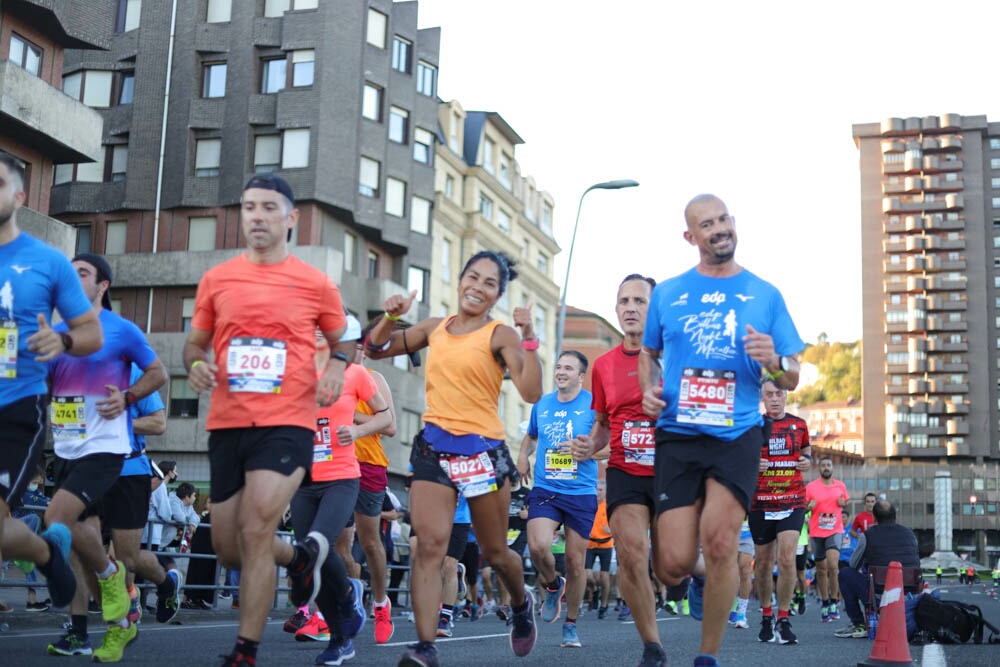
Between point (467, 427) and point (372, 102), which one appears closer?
point (467, 427)

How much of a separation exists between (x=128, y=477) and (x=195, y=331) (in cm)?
239

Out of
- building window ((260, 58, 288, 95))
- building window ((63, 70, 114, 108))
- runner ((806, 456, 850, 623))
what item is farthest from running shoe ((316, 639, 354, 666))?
building window ((63, 70, 114, 108))

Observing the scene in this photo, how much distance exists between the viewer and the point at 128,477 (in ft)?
28.4

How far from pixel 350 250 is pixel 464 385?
40.7 metres

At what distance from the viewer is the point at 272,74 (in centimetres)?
4669

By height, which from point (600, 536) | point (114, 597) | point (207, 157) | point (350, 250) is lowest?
point (114, 597)

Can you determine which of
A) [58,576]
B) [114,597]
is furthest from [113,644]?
[58,576]

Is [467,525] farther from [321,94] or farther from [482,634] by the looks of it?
[321,94]

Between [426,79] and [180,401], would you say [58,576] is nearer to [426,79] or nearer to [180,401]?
[180,401]

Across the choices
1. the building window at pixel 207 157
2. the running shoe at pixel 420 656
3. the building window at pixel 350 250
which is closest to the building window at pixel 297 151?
the building window at pixel 207 157

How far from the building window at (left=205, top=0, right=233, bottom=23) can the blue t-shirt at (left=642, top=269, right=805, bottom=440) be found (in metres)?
42.9

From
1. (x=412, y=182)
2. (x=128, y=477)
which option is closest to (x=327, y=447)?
(x=128, y=477)

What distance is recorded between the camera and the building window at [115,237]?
153ft

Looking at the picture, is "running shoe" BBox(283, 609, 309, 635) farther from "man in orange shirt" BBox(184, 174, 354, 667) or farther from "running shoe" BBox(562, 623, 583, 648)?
"man in orange shirt" BBox(184, 174, 354, 667)
